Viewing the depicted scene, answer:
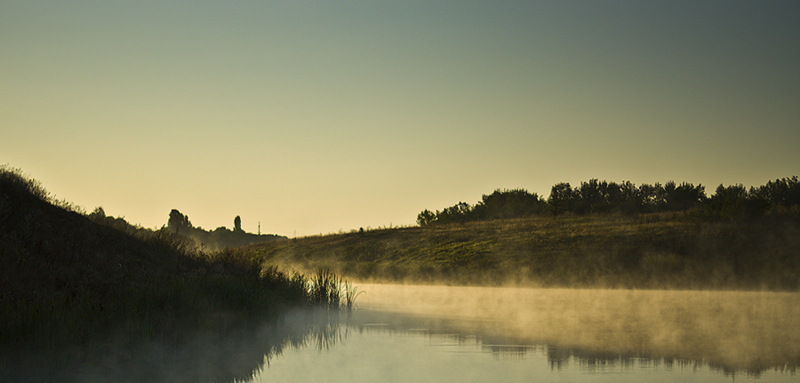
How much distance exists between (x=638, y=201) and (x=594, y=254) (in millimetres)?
46171

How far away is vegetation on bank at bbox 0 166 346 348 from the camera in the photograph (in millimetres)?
11445

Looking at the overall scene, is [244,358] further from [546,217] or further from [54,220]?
[546,217]

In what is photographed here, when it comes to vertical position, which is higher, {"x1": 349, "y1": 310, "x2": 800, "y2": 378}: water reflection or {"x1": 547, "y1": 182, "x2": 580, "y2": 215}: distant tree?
{"x1": 547, "y1": 182, "x2": 580, "y2": 215}: distant tree

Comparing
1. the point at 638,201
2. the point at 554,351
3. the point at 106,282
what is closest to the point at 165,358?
the point at 106,282

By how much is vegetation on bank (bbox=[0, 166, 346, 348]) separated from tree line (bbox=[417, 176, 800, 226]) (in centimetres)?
4940

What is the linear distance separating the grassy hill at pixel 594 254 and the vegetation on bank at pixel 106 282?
57.7 feet

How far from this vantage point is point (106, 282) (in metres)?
17.6

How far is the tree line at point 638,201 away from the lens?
59094 millimetres

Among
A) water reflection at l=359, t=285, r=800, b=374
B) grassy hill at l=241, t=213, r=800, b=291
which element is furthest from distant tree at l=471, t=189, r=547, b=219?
water reflection at l=359, t=285, r=800, b=374

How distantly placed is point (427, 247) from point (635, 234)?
22547 millimetres

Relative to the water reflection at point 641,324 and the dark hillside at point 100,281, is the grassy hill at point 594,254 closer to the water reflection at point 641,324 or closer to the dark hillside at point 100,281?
the water reflection at point 641,324

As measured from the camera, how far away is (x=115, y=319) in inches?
484

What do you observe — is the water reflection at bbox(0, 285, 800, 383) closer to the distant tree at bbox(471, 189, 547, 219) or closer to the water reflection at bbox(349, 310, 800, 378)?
the water reflection at bbox(349, 310, 800, 378)

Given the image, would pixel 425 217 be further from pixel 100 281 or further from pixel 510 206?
pixel 100 281
